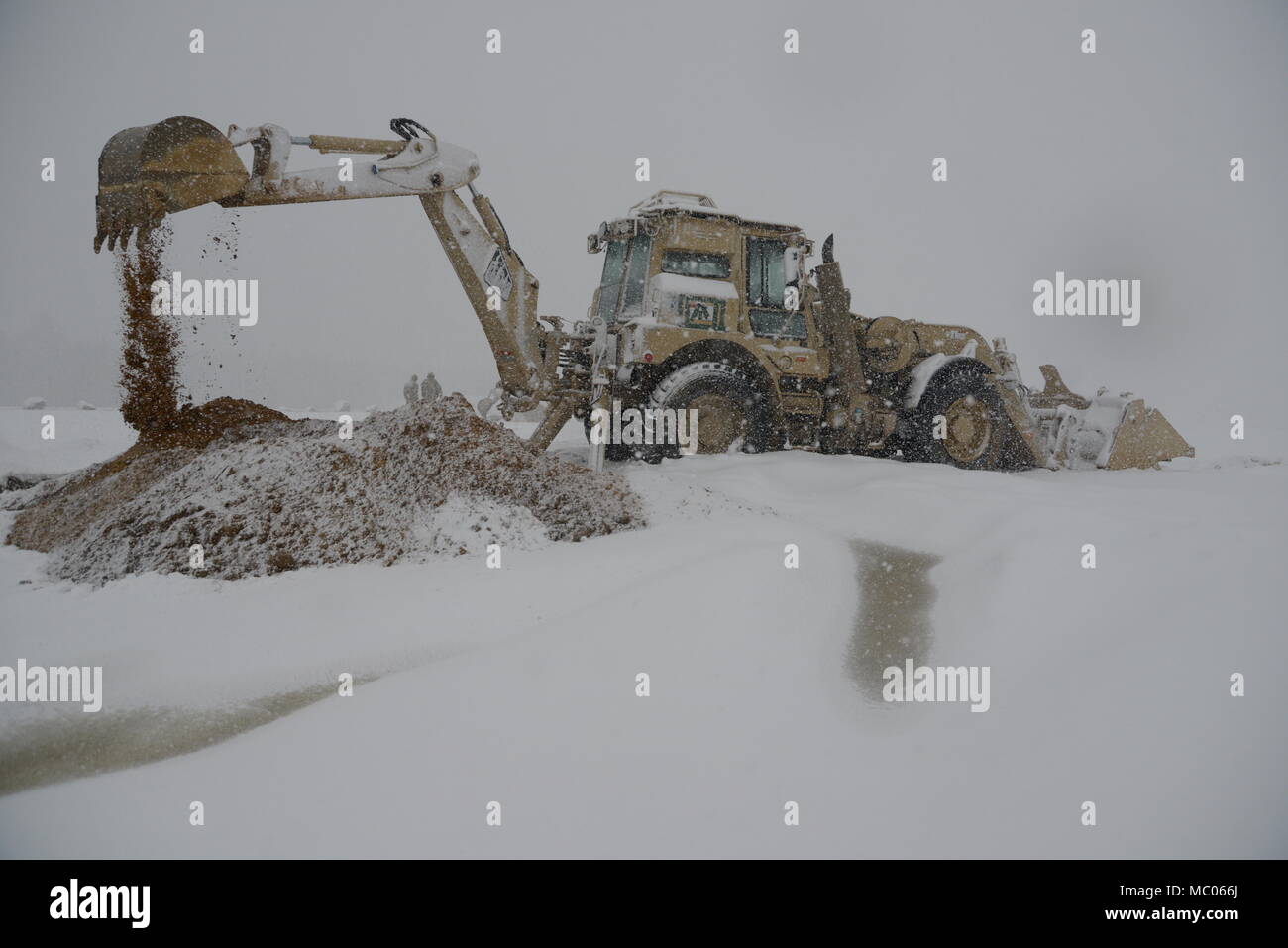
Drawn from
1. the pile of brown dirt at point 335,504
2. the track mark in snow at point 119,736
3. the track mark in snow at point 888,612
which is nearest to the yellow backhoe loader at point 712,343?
the pile of brown dirt at point 335,504

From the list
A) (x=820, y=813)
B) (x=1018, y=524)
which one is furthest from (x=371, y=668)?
(x=1018, y=524)

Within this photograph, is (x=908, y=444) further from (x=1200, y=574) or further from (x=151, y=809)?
(x=151, y=809)

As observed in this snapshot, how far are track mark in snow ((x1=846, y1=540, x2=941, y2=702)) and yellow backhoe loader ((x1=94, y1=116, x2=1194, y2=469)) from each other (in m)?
2.55

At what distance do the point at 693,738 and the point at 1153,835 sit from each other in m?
1.37

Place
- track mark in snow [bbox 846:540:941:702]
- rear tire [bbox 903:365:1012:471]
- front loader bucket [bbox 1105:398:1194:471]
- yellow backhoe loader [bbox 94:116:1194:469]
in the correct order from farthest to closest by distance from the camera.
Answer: front loader bucket [bbox 1105:398:1194:471]
rear tire [bbox 903:365:1012:471]
yellow backhoe loader [bbox 94:116:1194:469]
track mark in snow [bbox 846:540:941:702]

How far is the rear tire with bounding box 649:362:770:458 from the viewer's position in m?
6.40

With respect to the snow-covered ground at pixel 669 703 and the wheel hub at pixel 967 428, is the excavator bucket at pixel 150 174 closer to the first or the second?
the snow-covered ground at pixel 669 703

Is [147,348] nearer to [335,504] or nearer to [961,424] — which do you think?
[335,504]

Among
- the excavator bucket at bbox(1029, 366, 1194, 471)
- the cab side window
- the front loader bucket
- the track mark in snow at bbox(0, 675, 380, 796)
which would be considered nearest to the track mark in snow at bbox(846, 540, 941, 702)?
the track mark in snow at bbox(0, 675, 380, 796)

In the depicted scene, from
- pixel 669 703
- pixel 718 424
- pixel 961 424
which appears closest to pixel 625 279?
pixel 718 424

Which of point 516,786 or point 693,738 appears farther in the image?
point 693,738

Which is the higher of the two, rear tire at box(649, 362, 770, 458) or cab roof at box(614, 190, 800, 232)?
cab roof at box(614, 190, 800, 232)

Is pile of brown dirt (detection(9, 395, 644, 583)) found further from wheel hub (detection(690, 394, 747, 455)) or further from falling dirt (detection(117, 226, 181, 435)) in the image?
wheel hub (detection(690, 394, 747, 455))

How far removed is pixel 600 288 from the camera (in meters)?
7.77
